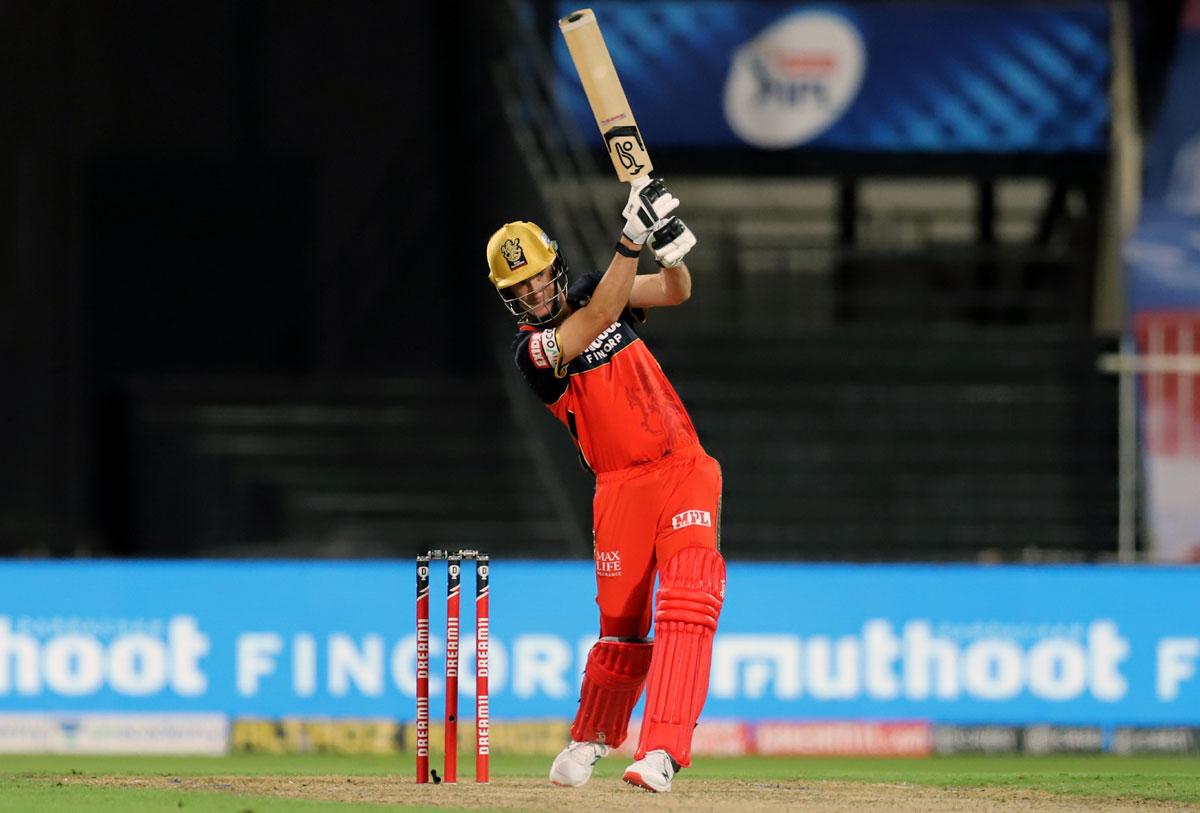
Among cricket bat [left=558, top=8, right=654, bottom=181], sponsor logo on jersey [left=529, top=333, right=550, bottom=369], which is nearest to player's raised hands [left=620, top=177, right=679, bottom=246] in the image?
cricket bat [left=558, top=8, right=654, bottom=181]

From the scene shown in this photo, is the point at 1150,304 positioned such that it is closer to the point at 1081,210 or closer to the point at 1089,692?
the point at 1081,210

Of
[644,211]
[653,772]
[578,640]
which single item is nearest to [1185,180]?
[578,640]

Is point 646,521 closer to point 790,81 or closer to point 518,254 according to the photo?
point 518,254

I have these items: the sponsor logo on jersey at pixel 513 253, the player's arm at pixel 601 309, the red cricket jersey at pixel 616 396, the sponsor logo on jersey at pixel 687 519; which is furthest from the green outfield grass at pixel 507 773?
the sponsor logo on jersey at pixel 513 253

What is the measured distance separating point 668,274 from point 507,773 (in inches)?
126

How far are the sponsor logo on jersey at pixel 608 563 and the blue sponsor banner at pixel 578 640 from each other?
4857 millimetres

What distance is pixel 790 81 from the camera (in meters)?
19.0

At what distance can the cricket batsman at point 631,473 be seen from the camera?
27.0ft

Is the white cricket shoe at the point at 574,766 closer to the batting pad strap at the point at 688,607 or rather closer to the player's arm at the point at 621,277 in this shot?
the batting pad strap at the point at 688,607

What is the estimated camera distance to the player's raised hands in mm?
8109

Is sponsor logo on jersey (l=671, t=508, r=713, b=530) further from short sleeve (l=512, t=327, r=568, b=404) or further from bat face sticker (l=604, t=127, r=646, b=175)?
bat face sticker (l=604, t=127, r=646, b=175)

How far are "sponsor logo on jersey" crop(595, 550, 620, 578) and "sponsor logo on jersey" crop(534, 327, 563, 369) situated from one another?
781 millimetres

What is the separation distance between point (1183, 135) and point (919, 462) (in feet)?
11.6

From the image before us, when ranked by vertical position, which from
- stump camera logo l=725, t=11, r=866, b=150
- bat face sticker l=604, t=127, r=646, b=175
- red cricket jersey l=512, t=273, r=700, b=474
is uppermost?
stump camera logo l=725, t=11, r=866, b=150
